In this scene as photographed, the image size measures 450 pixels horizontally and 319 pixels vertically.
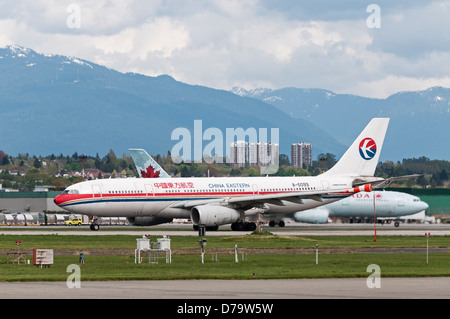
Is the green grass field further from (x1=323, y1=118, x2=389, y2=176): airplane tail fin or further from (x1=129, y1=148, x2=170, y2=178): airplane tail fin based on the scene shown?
(x1=129, y1=148, x2=170, y2=178): airplane tail fin

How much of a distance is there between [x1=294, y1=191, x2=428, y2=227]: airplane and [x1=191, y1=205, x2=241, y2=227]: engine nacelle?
84.6ft

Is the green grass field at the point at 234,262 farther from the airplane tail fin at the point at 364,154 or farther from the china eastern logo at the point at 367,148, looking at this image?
the china eastern logo at the point at 367,148

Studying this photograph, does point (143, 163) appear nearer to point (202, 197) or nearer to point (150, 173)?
point (150, 173)

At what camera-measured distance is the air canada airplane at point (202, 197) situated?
269ft

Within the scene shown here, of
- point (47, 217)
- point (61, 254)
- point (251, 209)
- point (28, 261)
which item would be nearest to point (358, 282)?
point (28, 261)

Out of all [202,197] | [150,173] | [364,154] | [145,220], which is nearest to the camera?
[202,197]

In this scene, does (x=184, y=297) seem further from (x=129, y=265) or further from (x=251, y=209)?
(x=251, y=209)

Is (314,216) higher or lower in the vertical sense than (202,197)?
lower

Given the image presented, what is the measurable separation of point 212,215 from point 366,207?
36.7 meters

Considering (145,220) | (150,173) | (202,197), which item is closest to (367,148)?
(202,197)

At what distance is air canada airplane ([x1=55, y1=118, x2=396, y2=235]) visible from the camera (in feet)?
269

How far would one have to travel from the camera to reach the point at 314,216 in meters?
110

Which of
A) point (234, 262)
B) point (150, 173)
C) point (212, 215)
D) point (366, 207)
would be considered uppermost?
point (150, 173)
